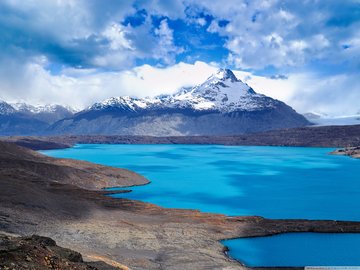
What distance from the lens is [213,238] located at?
48750 millimetres

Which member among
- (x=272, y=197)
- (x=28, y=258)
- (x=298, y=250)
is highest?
(x=28, y=258)

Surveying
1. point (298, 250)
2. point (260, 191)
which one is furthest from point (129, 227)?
point (260, 191)

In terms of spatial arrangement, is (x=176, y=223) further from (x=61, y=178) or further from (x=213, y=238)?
(x=61, y=178)

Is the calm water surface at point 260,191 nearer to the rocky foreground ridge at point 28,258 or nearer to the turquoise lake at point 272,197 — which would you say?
the turquoise lake at point 272,197

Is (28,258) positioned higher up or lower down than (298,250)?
higher up

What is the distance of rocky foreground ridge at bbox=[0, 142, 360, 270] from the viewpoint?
1571 inches

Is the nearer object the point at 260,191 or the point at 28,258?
the point at 28,258

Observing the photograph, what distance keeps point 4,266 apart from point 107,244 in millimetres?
24785

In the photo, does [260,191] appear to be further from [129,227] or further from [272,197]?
[129,227]

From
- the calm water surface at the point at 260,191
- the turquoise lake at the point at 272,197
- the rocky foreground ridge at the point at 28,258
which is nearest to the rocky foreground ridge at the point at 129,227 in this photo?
the turquoise lake at the point at 272,197

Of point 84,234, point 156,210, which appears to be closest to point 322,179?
point 156,210

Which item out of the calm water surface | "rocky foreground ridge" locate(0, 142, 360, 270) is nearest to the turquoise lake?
the calm water surface

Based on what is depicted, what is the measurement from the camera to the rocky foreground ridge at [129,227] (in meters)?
39.9

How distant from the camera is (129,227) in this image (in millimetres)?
50156
